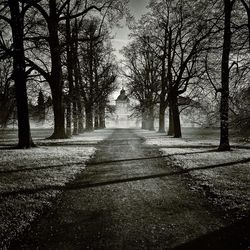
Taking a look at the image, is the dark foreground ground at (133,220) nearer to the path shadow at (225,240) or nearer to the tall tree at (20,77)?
the path shadow at (225,240)

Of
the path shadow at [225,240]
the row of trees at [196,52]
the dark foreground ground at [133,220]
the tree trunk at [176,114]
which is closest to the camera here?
the path shadow at [225,240]

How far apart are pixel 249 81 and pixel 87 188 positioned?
8.38 metres

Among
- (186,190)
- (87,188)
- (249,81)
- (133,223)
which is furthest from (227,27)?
(133,223)

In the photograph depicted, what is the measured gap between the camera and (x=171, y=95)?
24.2 meters

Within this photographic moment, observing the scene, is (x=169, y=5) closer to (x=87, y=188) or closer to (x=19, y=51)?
(x=19, y=51)

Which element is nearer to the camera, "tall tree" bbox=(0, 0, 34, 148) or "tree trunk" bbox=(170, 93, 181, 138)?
"tall tree" bbox=(0, 0, 34, 148)

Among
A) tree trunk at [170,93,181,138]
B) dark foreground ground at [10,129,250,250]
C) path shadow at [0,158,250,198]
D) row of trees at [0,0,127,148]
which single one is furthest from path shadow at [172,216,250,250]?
tree trunk at [170,93,181,138]

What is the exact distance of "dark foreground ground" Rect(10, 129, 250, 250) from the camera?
3.96 metres

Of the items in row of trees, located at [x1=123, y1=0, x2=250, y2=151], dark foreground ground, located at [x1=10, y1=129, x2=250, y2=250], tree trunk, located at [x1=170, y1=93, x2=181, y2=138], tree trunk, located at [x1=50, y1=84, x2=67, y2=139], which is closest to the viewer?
dark foreground ground, located at [x1=10, y1=129, x2=250, y2=250]

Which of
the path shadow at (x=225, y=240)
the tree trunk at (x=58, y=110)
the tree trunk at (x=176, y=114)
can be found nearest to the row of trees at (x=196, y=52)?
the tree trunk at (x=176, y=114)

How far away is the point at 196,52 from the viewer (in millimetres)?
18344

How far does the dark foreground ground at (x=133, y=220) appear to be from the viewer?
3.96 metres

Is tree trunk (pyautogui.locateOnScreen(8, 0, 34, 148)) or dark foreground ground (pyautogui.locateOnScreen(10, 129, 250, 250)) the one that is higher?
tree trunk (pyautogui.locateOnScreen(8, 0, 34, 148))

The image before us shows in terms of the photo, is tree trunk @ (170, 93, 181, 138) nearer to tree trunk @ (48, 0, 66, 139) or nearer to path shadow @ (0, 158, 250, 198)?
tree trunk @ (48, 0, 66, 139)
